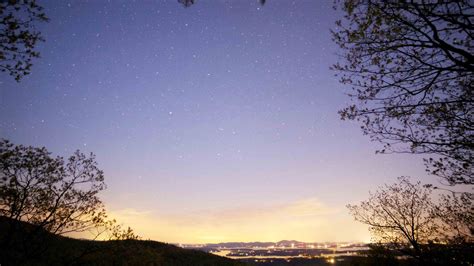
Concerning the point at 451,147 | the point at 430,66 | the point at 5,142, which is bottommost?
the point at 451,147

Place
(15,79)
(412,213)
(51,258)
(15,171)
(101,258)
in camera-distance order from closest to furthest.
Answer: (15,79) < (15,171) < (51,258) < (101,258) < (412,213)

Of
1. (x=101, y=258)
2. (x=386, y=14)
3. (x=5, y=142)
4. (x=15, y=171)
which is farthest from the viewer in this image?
(x=101, y=258)

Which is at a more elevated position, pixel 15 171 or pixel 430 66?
pixel 430 66

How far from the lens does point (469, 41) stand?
9102 mm

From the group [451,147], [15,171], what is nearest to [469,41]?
[451,147]

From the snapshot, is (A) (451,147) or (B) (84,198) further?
(B) (84,198)

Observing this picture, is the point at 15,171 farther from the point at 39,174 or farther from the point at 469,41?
the point at 469,41

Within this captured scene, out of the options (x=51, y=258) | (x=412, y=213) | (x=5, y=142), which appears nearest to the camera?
(x=5, y=142)

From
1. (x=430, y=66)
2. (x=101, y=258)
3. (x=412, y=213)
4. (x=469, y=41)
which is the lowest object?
(x=101, y=258)

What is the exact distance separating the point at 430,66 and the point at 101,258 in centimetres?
2351

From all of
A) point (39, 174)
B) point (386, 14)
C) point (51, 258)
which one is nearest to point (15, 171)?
point (39, 174)

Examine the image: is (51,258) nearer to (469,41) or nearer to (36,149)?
(36,149)

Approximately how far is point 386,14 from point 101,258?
77.0 ft

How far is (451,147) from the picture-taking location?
8695mm
